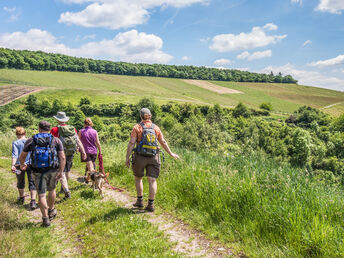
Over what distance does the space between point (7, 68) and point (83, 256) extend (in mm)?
110638

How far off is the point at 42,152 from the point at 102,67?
12622 centimetres

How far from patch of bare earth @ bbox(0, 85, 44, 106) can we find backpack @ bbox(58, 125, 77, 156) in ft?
212

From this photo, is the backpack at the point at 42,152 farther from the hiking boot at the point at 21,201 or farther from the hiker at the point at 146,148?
the hiking boot at the point at 21,201

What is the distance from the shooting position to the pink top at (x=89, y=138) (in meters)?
6.29

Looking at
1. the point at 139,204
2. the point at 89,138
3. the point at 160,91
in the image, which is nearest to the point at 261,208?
the point at 139,204

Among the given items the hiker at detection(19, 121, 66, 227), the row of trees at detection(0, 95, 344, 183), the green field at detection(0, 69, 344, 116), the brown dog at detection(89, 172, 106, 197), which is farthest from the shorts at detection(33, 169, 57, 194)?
the green field at detection(0, 69, 344, 116)

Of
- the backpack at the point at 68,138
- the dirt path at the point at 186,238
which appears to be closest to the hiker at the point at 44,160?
the backpack at the point at 68,138

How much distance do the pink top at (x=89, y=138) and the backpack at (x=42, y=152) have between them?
2.13 m

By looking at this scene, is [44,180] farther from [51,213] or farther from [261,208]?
[261,208]

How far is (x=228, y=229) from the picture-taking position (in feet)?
12.6

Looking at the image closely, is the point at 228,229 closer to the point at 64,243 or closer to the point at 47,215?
the point at 64,243

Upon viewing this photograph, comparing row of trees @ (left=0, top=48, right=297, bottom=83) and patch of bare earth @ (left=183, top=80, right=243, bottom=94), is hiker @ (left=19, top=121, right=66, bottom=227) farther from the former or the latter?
row of trees @ (left=0, top=48, right=297, bottom=83)

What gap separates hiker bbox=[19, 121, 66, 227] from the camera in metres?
4.06

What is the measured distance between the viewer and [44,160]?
4090mm
